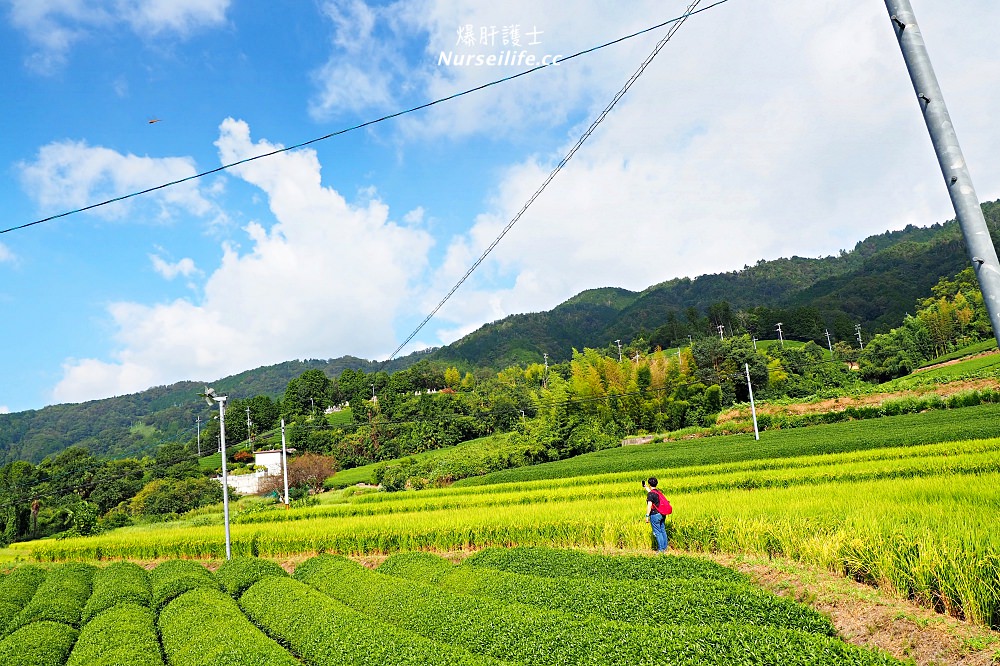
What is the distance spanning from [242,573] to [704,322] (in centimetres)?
12056

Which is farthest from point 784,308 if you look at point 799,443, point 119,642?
point 119,642

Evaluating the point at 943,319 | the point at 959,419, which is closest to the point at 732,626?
the point at 959,419

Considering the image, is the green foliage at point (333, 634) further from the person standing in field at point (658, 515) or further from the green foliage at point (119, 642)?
the person standing in field at point (658, 515)

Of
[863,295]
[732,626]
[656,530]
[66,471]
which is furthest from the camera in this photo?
[863,295]

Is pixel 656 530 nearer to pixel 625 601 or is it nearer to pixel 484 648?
pixel 625 601

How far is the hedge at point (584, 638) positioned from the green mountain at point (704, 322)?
310ft

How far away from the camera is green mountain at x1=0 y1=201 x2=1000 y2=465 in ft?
386

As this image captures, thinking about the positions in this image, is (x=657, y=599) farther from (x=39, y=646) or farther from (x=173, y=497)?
(x=173, y=497)

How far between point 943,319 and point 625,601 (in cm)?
9531

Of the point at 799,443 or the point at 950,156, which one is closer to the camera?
the point at 950,156

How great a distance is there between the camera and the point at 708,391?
57.8 metres

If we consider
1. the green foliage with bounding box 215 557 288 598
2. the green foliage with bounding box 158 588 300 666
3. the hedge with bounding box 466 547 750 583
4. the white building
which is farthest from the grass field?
the white building

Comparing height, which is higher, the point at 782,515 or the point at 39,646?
the point at 39,646

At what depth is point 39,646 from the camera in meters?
10.5
